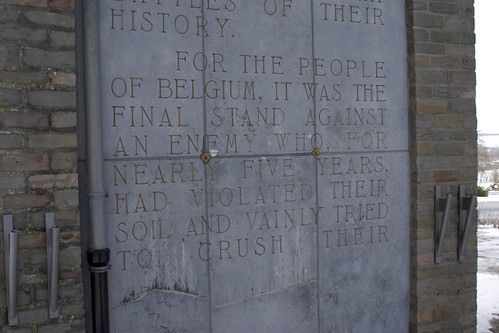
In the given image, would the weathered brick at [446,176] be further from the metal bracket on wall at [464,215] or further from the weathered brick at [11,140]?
the weathered brick at [11,140]

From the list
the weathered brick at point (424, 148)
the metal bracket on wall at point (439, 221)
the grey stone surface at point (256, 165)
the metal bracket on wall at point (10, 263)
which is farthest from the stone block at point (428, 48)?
the metal bracket on wall at point (10, 263)

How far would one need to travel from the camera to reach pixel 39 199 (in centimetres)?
252

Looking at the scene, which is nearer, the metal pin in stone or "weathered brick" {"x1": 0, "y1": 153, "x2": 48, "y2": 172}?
"weathered brick" {"x1": 0, "y1": 153, "x2": 48, "y2": 172}

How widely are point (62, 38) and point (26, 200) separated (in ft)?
2.97

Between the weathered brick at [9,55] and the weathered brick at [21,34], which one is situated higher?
the weathered brick at [21,34]

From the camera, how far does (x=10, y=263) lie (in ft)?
7.94

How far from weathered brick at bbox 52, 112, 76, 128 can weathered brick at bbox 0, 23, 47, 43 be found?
406 mm

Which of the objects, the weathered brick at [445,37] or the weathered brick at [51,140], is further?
the weathered brick at [445,37]

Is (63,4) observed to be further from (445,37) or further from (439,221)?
(439,221)

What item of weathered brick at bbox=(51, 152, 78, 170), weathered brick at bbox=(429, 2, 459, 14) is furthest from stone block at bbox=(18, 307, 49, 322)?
weathered brick at bbox=(429, 2, 459, 14)

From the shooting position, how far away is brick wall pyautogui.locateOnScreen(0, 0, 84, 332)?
2.47 meters

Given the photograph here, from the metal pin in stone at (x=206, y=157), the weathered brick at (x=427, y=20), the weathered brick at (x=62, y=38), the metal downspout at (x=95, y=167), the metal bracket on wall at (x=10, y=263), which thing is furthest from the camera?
the weathered brick at (x=427, y=20)

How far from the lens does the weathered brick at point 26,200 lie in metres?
2.47

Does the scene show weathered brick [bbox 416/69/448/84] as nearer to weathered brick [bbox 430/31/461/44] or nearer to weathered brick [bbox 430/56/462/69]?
weathered brick [bbox 430/56/462/69]
